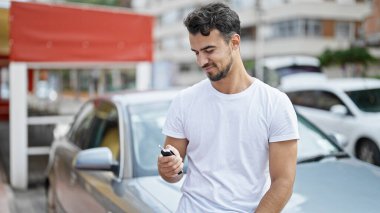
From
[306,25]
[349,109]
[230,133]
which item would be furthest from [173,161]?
[306,25]

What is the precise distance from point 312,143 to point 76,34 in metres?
4.70

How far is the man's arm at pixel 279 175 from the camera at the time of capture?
1.97 m

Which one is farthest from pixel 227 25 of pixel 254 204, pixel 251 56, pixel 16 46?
pixel 251 56

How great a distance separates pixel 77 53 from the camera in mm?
7531

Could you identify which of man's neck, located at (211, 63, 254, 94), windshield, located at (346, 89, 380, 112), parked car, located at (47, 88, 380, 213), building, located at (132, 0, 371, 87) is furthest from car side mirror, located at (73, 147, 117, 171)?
building, located at (132, 0, 371, 87)

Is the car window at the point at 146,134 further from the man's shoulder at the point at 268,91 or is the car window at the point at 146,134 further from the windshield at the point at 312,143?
the man's shoulder at the point at 268,91

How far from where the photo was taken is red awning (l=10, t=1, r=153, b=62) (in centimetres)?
705

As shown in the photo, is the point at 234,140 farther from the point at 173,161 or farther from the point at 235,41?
the point at 235,41

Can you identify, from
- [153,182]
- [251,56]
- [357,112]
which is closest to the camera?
[153,182]

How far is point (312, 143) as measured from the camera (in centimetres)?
372

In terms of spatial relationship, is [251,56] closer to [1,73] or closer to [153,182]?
[1,73]

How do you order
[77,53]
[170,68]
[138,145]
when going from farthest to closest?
[170,68], [77,53], [138,145]

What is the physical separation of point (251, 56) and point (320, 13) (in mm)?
8521

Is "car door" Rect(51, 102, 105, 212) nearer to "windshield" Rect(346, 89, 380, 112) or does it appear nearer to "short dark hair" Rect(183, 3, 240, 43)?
"short dark hair" Rect(183, 3, 240, 43)
